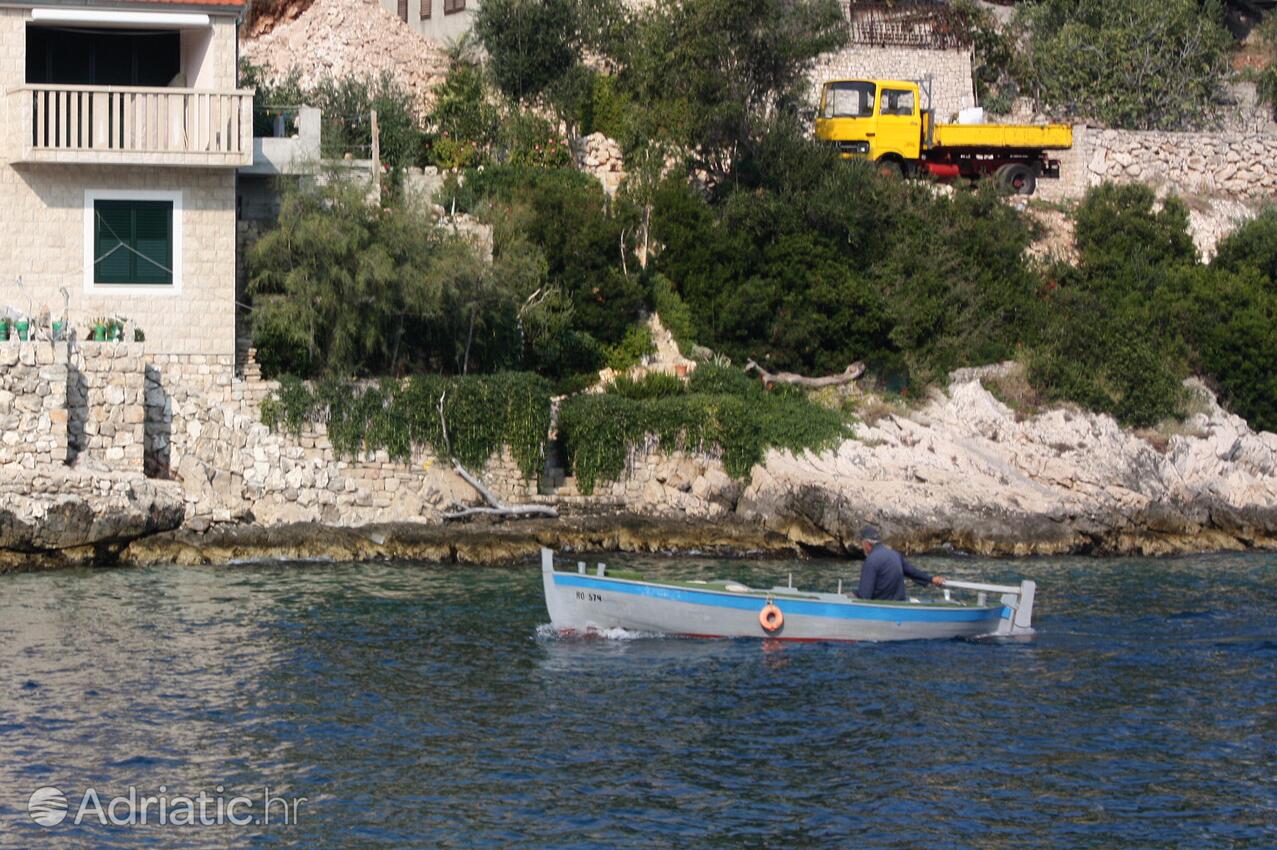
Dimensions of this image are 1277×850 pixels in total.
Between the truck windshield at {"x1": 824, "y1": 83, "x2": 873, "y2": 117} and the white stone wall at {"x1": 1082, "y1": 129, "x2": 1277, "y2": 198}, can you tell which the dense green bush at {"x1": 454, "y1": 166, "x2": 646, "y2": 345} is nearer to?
the truck windshield at {"x1": 824, "y1": 83, "x2": 873, "y2": 117}

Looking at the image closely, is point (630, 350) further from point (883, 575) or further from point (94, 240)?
point (883, 575)

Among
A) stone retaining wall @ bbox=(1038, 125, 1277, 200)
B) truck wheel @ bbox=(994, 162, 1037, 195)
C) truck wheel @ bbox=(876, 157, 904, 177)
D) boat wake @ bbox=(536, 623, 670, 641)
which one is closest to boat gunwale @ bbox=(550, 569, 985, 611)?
boat wake @ bbox=(536, 623, 670, 641)

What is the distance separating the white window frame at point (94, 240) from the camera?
30.5 m

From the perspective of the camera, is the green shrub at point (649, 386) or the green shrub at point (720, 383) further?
the green shrub at point (720, 383)

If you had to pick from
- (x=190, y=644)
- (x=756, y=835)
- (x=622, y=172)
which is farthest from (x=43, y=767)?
(x=622, y=172)

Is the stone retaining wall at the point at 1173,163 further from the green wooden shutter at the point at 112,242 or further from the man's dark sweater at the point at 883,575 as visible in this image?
the green wooden shutter at the point at 112,242

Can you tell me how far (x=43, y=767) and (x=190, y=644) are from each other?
5.26 meters

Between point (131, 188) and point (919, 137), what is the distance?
63.1ft

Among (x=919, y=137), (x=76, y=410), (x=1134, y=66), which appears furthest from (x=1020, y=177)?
(x=76, y=410)

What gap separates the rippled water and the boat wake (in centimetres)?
15

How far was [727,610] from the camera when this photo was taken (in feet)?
76.6

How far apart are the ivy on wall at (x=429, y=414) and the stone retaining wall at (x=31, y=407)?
3477 millimetres

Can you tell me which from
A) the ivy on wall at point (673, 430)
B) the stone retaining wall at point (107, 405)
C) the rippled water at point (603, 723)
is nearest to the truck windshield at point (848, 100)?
the ivy on wall at point (673, 430)

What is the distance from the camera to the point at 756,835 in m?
15.5
